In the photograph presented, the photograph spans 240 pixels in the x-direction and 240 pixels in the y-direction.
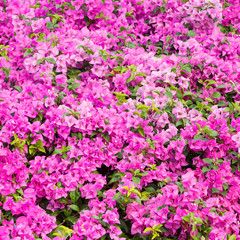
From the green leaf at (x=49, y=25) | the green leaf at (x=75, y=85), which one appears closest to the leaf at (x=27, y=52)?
the green leaf at (x=49, y=25)

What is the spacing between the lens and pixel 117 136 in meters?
2.56

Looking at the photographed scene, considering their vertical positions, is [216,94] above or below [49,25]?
below

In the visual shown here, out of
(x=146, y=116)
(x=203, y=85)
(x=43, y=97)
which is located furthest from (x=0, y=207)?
(x=203, y=85)

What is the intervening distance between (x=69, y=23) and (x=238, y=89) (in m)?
1.88

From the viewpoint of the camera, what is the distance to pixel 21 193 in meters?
2.29

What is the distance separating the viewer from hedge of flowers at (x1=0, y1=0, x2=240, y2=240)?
2227 millimetres

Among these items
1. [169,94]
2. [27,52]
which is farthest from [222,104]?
[27,52]

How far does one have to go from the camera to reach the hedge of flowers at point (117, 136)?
2227 millimetres

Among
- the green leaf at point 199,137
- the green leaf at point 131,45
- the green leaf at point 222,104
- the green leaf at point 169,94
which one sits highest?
the green leaf at point 131,45

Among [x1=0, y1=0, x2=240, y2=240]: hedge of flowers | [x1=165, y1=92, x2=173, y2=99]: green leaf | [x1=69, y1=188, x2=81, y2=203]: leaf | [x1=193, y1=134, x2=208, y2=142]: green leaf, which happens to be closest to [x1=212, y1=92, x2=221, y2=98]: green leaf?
[x1=0, y1=0, x2=240, y2=240]: hedge of flowers

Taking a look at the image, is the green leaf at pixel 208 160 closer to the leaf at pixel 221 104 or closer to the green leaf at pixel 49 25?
the leaf at pixel 221 104

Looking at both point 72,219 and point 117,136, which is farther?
point 117,136

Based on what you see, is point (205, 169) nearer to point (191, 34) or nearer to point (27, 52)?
point (191, 34)

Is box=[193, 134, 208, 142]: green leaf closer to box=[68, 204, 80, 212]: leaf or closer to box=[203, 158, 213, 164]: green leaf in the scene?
box=[203, 158, 213, 164]: green leaf
